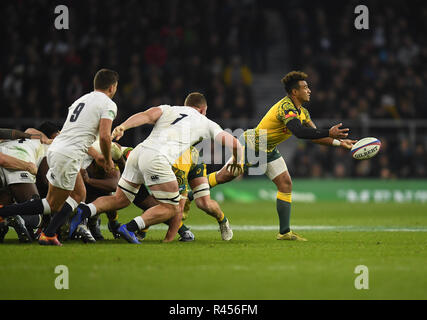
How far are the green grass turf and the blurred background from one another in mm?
8825

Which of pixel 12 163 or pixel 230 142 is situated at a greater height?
pixel 230 142

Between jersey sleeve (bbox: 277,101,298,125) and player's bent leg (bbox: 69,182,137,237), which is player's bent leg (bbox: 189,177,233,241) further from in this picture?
jersey sleeve (bbox: 277,101,298,125)

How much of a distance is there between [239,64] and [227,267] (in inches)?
651

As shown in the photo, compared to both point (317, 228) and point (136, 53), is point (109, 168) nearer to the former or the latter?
point (317, 228)

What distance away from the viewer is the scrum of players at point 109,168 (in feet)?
29.7

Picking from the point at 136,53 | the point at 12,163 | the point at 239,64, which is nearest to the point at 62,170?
the point at 12,163

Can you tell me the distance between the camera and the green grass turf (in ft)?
20.1

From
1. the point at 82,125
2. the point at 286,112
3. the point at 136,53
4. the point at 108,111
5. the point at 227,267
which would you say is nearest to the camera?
the point at 227,267

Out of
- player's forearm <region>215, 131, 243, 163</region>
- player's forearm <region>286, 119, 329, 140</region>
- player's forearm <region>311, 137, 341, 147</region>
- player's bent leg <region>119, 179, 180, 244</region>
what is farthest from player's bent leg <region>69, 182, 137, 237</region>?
player's forearm <region>311, 137, 341, 147</region>

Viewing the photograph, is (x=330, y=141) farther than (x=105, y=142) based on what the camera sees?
Yes

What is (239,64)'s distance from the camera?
23.4 meters

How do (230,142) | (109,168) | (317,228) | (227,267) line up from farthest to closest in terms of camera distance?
1. (317,228)
2. (230,142)
3. (109,168)
4. (227,267)

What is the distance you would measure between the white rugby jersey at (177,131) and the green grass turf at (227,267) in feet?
4.11
